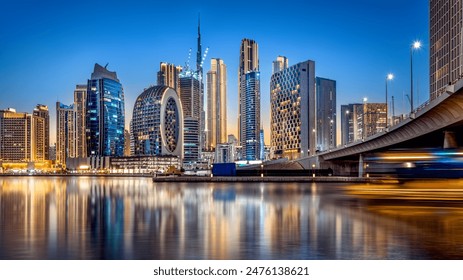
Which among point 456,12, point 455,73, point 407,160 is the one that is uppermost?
point 456,12

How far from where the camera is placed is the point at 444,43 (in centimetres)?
12288

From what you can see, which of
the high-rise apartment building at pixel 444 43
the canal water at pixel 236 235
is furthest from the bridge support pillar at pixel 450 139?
the high-rise apartment building at pixel 444 43

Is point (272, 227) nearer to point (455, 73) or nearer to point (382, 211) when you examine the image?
point (382, 211)

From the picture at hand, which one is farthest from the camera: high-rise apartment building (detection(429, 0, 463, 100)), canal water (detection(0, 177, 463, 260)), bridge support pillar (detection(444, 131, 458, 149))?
high-rise apartment building (detection(429, 0, 463, 100))

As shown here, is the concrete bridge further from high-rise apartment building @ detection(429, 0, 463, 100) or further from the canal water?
high-rise apartment building @ detection(429, 0, 463, 100)

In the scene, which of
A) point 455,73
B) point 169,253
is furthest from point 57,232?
point 455,73

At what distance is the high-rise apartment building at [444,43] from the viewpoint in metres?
112

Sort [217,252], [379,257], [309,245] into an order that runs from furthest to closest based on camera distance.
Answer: [309,245] < [217,252] < [379,257]

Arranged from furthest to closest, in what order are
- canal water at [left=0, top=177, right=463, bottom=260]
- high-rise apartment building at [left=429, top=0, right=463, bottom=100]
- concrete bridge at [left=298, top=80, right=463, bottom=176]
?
1. high-rise apartment building at [left=429, top=0, right=463, bottom=100]
2. concrete bridge at [left=298, top=80, right=463, bottom=176]
3. canal water at [left=0, top=177, right=463, bottom=260]

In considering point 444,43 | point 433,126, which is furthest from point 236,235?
point 444,43

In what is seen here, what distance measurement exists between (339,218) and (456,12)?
359 feet

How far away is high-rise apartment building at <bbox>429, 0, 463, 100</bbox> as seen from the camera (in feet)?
366

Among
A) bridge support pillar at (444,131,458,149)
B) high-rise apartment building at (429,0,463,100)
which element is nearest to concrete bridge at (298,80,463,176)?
bridge support pillar at (444,131,458,149)

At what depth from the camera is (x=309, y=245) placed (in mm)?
13742
